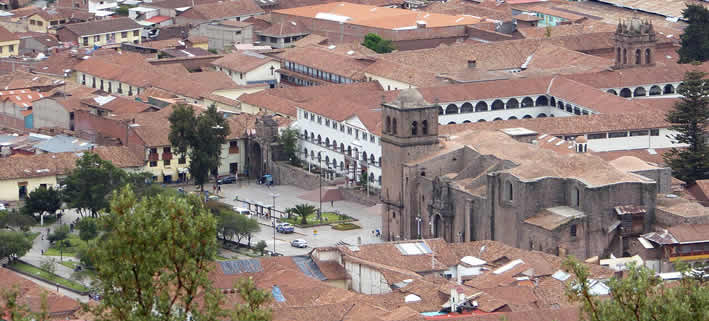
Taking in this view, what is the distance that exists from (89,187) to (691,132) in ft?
A: 115

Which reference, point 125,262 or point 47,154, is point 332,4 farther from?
point 125,262

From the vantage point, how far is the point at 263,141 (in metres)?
119

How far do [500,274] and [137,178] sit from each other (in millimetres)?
32950

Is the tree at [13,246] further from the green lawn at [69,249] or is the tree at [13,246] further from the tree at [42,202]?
the tree at [42,202]

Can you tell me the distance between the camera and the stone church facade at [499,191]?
8975cm

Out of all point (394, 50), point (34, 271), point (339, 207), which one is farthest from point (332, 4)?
point (34, 271)

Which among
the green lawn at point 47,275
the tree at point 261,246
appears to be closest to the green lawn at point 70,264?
the green lawn at point 47,275

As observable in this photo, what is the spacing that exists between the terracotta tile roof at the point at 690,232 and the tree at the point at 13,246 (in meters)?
32.7

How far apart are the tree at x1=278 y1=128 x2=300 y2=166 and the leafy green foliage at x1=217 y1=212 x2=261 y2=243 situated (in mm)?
19872

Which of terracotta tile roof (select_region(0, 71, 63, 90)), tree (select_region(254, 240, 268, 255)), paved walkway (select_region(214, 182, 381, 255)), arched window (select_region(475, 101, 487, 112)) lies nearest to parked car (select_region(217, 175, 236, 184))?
paved walkway (select_region(214, 182, 381, 255))

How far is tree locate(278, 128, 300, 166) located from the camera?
119 meters

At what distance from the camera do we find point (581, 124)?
11350 cm

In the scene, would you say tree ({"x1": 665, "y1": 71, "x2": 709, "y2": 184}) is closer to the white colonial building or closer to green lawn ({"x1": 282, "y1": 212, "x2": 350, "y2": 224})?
the white colonial building

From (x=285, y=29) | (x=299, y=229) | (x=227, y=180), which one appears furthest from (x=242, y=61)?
(x=299, y=229)
